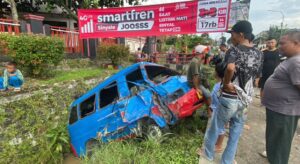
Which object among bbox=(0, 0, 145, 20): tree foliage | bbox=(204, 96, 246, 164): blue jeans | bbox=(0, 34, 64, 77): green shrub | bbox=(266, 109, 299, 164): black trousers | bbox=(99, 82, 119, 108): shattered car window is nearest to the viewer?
bbox=(266, 109, 299, 164): black trousers

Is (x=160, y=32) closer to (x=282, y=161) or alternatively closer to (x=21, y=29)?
(x=282, y=161)

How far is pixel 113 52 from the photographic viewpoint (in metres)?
9.02

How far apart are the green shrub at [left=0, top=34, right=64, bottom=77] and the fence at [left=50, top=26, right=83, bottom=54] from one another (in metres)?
2.66

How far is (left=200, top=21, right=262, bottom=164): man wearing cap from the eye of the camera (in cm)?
210

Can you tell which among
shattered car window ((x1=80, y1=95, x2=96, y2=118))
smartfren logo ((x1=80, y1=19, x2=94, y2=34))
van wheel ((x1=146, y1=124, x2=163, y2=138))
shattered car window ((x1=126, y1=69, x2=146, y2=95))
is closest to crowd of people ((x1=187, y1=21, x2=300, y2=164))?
van wheel ((x1=146, y1=124, x2=163, y2=138))

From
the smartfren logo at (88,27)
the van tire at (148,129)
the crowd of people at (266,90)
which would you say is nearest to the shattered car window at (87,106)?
the van tire at (148,129)

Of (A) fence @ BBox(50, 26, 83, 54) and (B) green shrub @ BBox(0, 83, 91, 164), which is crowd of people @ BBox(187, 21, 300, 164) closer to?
(B) green shrub @ BBox(0, 83, 91, 164)

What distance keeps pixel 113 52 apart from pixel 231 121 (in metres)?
7.48

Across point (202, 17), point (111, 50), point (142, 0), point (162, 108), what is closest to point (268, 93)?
point (162, 108)

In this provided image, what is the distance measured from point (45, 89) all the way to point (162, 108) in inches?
163

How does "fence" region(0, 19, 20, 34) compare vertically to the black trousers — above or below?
above

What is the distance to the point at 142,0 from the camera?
13.5 meters

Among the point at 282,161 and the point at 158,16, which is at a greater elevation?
the point at 158,16

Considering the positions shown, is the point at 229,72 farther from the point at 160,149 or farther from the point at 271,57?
→ the point at 271,57
